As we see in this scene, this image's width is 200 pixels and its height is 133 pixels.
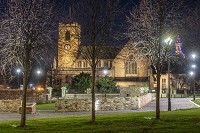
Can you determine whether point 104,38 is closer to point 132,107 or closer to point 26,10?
point 26,10

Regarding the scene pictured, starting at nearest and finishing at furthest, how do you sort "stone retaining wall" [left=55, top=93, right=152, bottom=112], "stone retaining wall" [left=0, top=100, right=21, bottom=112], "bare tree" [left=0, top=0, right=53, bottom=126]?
"bare tree" [left=0, top=0, right=53, bottom=126] → "stone retaining wall" [left=55, top=93, right=152, bottom=112] → "stone retaining wall" [left=0, top=100, right=21, bottom=112]

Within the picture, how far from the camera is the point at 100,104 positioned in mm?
44219

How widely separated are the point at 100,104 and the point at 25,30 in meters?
22.9

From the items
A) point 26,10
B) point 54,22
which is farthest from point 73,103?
point 26,10

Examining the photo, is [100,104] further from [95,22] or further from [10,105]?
[95,22]

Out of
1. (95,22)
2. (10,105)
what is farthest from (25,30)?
(10,105)

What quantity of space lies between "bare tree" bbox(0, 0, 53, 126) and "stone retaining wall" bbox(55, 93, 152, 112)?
17.6 meters

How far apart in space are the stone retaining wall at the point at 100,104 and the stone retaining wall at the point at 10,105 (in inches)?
152

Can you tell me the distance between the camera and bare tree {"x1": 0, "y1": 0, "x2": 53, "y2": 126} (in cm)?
2222

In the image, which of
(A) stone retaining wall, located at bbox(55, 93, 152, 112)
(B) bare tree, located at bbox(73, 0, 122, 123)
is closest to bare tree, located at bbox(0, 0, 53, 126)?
(B) bare tree, located at bbox(73, 0, 122, 123)

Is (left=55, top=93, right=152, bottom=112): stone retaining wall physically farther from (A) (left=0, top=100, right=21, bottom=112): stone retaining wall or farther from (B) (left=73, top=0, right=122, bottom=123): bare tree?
(B) (left=73, top=0, right=122, bottom=123): bare tree

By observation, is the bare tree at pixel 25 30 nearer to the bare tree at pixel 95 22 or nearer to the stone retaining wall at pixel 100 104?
the bare tree at pixel 95 22

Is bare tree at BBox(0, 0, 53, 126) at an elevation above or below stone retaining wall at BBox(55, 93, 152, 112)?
above

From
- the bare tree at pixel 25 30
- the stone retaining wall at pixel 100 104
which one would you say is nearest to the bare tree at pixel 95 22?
the bare tree at pixel 25 30
